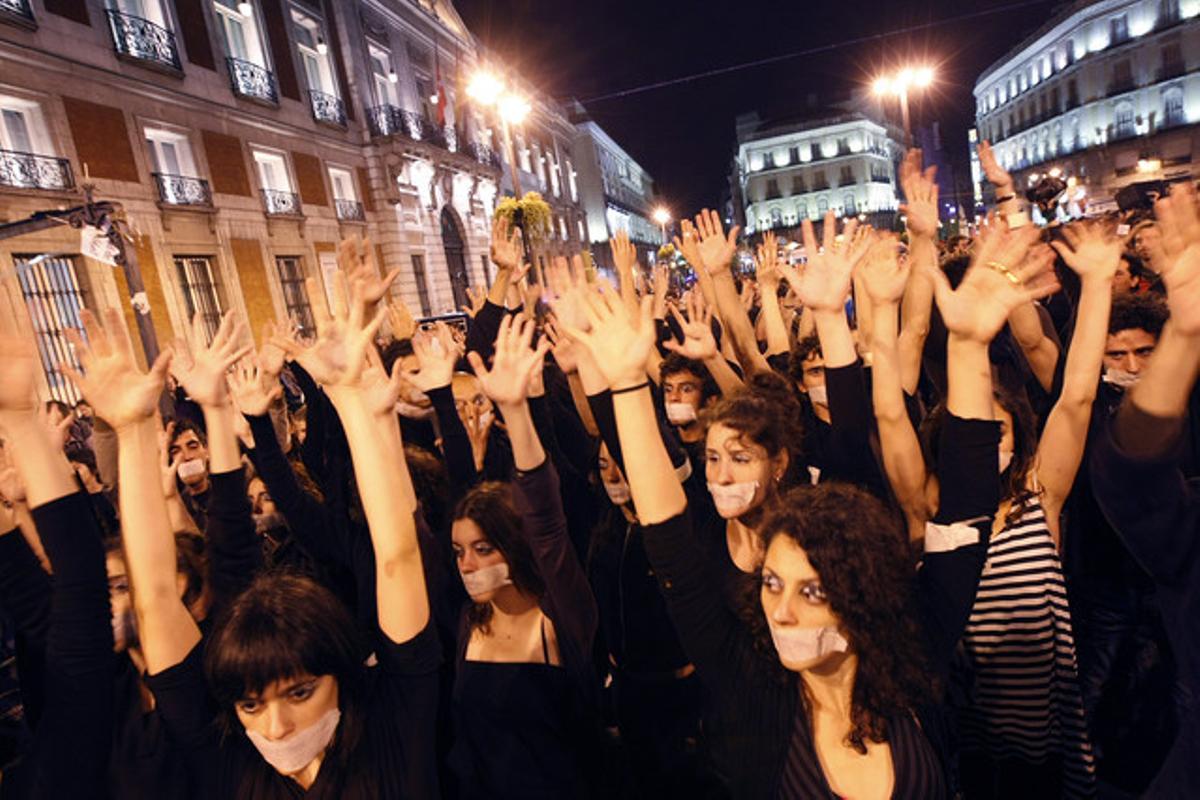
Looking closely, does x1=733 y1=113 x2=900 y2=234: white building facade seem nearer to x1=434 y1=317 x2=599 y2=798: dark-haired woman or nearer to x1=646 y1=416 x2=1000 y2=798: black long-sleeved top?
x1=434 y1=317 x2=599 y2=798: dark-haired woman

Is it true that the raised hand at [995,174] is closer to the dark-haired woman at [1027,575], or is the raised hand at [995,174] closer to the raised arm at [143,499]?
the dark-haired woman at [1027,575]

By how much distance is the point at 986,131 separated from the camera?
67750mm

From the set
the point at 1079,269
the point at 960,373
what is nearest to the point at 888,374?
the point at 960,373

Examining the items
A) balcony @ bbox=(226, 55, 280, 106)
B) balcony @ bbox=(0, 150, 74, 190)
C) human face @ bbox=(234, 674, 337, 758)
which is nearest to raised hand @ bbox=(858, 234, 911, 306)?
human face @ bbox=(234, 674, 337, 758)

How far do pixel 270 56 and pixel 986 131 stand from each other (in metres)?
71.5

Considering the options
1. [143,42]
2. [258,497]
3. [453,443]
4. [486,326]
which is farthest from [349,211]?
[453,443]

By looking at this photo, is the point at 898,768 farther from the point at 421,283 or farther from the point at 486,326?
the point at 421,283

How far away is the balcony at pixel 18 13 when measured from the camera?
35.5 ft

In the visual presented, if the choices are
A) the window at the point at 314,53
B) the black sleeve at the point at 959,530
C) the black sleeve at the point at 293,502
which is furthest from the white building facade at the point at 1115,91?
the black sleeve at the point at 293,502

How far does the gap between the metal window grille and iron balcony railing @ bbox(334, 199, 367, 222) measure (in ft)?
8.35

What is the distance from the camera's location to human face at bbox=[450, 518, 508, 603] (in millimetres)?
2479

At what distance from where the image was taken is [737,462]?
2475mm

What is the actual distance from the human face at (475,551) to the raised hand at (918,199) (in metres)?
2.83

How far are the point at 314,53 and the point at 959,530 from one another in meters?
22.9
